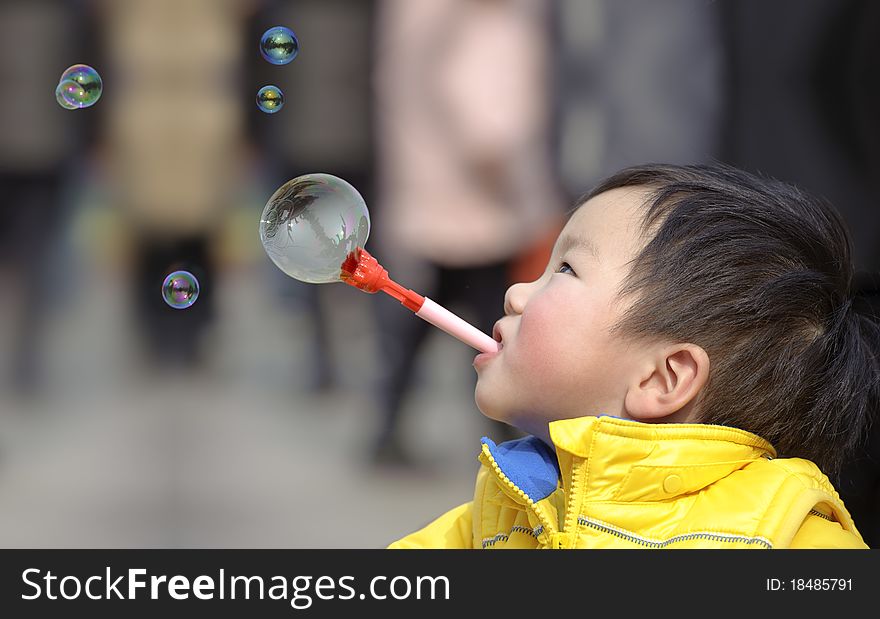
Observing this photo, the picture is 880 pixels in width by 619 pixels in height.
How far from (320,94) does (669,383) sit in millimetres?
2053

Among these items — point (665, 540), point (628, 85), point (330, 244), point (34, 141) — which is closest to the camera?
point (665, 540)

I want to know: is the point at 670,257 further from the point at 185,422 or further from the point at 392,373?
the point at 185,422

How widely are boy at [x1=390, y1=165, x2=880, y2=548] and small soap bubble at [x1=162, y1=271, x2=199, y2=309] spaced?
1.35 ft

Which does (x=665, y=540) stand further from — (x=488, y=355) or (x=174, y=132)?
(x=174, y=132)

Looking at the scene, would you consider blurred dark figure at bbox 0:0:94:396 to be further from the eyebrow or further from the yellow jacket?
the yellow jacket

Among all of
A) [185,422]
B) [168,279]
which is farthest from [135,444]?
[168,279]

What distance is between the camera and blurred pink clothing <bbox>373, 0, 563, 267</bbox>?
7.68ft

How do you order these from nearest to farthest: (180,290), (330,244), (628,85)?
(330,244), (180,290), (628,85)

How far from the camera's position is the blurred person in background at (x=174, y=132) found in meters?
2.96

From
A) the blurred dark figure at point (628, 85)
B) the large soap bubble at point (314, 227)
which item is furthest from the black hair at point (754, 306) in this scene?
the blurred dark figure at point (628, 85)

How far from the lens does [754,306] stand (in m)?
0.93

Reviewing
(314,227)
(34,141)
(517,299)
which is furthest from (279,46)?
(34,141)

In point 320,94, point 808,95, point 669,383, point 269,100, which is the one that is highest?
point 320,94
